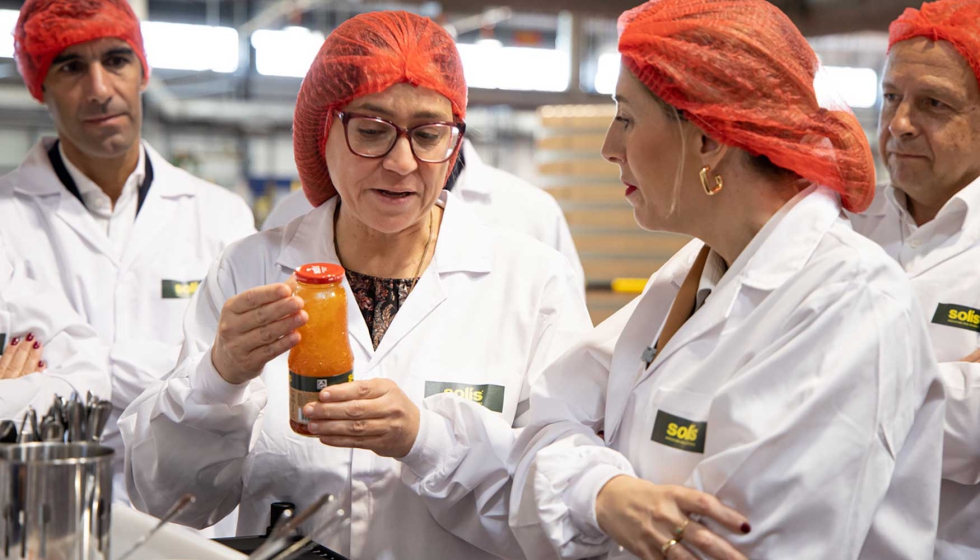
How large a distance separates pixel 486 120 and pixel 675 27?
36.4 ft

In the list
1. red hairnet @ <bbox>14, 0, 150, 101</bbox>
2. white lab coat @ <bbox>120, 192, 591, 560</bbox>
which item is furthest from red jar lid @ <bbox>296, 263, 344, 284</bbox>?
red hairnet @ <bbox>14, 0, 150, 101</bbox>

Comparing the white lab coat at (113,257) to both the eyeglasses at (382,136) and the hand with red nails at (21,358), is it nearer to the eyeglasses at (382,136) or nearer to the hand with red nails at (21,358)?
the hand with red nails at (21,358)

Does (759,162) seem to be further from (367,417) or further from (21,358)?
(21,358)

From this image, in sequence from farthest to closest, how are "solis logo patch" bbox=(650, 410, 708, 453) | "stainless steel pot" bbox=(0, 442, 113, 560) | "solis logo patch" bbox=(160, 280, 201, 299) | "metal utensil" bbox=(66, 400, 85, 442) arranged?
"solis logo patch" bbox=(160, 280, 201, 299) < "solis logo patch" bbox=(650, 410, 708, 453) < "metal utensil" bbox=(66, 400, 85, 442) < "stainless steel pot" bbox=(0, 442, 113, 560)

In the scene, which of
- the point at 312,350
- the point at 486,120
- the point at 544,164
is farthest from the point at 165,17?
the point at 312,350

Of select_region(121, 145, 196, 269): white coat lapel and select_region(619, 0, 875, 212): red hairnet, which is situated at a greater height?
select_region(619, 0, 875, 212): red hairnet

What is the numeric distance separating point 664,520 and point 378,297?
0.94 metres

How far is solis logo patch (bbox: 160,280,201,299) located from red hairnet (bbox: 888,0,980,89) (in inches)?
86.5

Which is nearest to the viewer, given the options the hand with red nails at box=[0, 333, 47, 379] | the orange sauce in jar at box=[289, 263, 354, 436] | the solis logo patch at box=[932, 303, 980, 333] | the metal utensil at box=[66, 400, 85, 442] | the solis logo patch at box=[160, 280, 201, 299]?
the metal utensil at box=[66, 400, 85, 442]

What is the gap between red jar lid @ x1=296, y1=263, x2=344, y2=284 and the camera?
163 cm

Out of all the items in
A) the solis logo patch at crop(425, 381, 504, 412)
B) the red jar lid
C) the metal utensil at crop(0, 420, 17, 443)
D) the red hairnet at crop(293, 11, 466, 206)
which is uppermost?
the red hairnet at crop(293, 11, 466, 206)

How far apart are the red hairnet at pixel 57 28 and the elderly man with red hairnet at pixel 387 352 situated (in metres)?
1.14

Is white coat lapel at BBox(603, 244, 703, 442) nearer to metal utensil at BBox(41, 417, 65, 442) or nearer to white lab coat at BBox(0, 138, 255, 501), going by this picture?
metal utensil at BBox(41, 417, 65, 442)

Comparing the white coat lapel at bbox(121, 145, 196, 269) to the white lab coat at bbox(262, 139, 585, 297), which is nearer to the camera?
the white coat lapel at bbox(121, 145, 196, 269)
